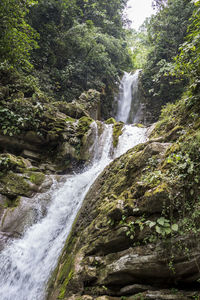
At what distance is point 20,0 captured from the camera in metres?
8.89

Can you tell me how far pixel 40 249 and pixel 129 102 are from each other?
14.1m

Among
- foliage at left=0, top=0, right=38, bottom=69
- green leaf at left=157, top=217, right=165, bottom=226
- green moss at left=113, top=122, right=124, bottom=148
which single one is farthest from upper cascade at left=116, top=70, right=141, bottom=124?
green leaf at left=157, top=217, right=165, bottom=226

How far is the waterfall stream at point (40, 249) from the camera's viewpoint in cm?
416

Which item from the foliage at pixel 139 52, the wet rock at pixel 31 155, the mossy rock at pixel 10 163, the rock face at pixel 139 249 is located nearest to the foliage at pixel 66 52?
the wet rock at pixel 31 155

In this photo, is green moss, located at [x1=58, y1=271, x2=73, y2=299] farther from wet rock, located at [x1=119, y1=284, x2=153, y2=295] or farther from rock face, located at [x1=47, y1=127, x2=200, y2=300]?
wet rock, located at [x1=119, y1=284, x2=153, y2=295]

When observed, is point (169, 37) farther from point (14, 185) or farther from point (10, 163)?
point (14, 185)

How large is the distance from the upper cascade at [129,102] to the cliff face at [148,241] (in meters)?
11.9

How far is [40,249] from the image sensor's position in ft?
16.2

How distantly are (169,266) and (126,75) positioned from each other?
61.3 feet

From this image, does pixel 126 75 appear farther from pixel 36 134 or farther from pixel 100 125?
pixel 36 134

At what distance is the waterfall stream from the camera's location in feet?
13.6

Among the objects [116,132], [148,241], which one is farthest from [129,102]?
[148,241]

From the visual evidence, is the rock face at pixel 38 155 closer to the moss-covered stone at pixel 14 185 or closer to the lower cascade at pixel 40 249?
the moss-covered stone at pixel 14 185

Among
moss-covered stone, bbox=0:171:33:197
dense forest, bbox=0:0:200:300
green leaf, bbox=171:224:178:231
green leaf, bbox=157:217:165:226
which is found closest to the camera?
green leaf, bbox=171:224:178:231
